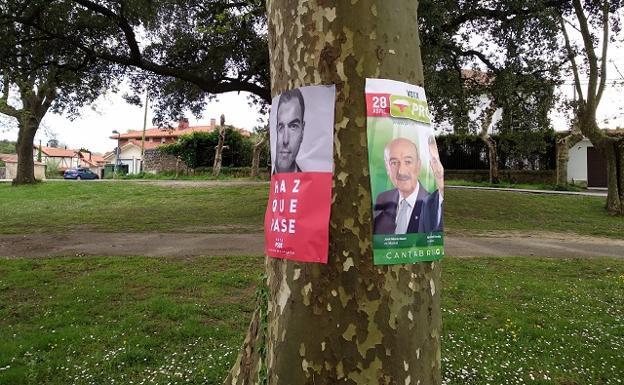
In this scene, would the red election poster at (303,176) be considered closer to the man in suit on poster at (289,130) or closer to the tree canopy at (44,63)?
the man in suit on poster at (289,130)

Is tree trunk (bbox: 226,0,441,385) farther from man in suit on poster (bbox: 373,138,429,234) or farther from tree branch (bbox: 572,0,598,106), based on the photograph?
tree branch (bbox: 572,0,598,106)

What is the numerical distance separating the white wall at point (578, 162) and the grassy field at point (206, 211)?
41.3ft

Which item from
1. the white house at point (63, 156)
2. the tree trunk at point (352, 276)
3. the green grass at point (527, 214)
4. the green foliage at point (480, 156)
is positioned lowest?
the green grass at point (527, 214)

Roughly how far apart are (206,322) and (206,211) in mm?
10918

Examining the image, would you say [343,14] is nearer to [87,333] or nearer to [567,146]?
[87,333]

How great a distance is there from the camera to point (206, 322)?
481 cm

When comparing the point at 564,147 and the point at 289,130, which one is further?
the point at 564,147

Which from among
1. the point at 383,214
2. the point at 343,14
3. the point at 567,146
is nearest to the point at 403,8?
the point at 343,14

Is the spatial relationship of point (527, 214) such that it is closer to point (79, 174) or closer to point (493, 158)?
point (493, 158)

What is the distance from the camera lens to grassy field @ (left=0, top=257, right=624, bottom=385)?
3.65m

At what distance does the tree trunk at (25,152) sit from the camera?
26.4 meters

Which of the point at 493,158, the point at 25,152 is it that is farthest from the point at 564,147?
the point at 25,152

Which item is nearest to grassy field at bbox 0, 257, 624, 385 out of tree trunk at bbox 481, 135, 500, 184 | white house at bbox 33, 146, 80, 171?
tree trunk at bbox 481, 135, 500, 184

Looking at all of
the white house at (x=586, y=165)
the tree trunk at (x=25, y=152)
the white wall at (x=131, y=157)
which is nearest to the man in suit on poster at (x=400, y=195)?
the tree trunk at (x=25, y=152)
